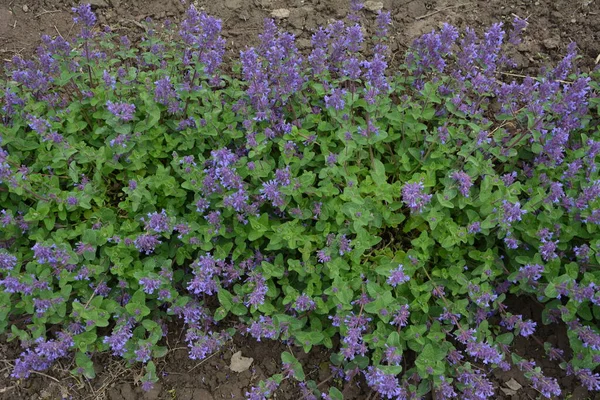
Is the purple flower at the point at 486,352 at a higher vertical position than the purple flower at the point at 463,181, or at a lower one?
lower

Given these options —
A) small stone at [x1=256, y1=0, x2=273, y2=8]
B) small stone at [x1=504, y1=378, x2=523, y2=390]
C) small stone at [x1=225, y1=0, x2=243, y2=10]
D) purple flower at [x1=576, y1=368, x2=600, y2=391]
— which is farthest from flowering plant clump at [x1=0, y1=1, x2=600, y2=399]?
small stone at [x1=256, y1=0, x2=273, y2=8]

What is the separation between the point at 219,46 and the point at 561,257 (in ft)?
10.1

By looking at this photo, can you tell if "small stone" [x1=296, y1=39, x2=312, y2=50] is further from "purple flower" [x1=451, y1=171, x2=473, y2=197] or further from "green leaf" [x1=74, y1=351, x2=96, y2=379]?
"green leaf" [x1=74, y1=351, x2=96, y2=379]

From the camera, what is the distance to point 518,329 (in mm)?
3799

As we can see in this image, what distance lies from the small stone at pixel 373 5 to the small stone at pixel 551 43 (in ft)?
5.76

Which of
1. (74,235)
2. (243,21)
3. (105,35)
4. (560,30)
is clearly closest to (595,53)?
(560,30)

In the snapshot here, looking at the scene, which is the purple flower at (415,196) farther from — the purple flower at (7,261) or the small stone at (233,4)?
the small stone at (233,4)

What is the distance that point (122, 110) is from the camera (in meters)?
3.94

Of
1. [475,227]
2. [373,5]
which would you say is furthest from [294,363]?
[373,5]

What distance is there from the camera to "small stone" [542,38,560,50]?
555 cm

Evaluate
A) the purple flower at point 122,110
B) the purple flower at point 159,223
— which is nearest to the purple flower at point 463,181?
the purple flower at point 159,223

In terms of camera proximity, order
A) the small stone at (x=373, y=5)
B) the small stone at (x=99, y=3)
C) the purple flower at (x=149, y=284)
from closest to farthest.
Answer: the purple flower at (x=149, y=284) < the small stone at (x=373, y=5) < the small stone at (x=99, y=3)

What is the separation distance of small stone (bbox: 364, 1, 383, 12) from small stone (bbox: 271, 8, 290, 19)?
0.88 m

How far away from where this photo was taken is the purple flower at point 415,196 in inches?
144
